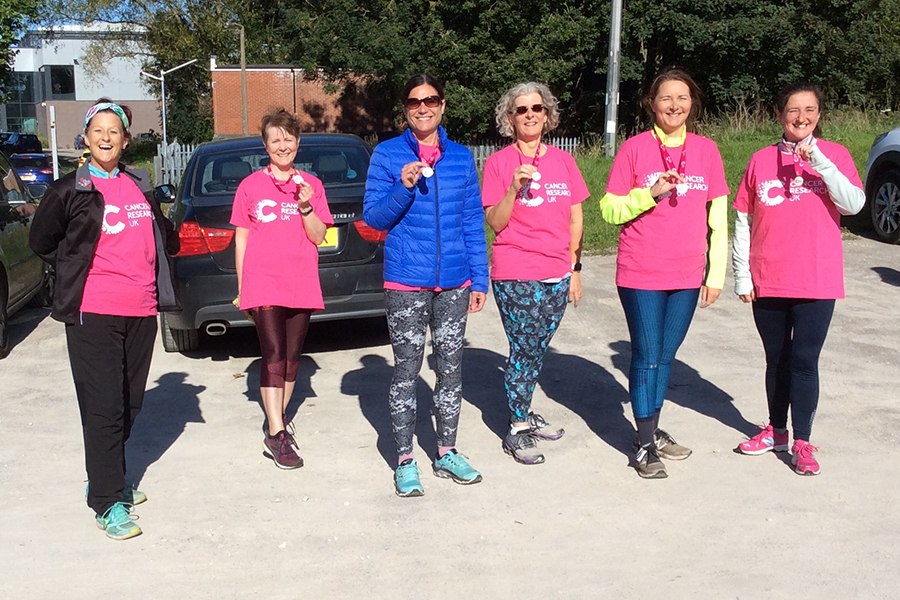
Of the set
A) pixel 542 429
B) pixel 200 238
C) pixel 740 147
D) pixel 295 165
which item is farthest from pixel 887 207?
pixel 200 238

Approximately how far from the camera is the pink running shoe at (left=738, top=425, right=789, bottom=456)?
5.22m

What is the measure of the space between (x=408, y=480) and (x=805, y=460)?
2.11 m

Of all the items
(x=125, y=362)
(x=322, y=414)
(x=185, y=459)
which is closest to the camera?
(x=125, y=362)

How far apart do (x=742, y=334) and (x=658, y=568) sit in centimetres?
444

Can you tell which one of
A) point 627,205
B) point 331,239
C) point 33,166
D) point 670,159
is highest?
point 670,159

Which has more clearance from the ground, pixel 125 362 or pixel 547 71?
pixel 547 71

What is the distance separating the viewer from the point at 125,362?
450 cm

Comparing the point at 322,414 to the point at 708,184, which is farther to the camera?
the point at 322,414

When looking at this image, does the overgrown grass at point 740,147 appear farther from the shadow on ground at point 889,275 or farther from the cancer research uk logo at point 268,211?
the cancer research uk logo at point 268,211

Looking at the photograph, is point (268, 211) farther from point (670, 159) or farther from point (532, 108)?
point (670, 159)

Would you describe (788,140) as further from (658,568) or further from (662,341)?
(658,568)

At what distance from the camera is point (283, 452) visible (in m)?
5.11

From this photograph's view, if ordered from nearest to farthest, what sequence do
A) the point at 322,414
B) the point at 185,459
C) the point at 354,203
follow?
the point at 185,459, the point at 322,414, the point at 354,203

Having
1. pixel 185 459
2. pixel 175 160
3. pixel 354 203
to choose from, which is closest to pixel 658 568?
pixel 185 459
